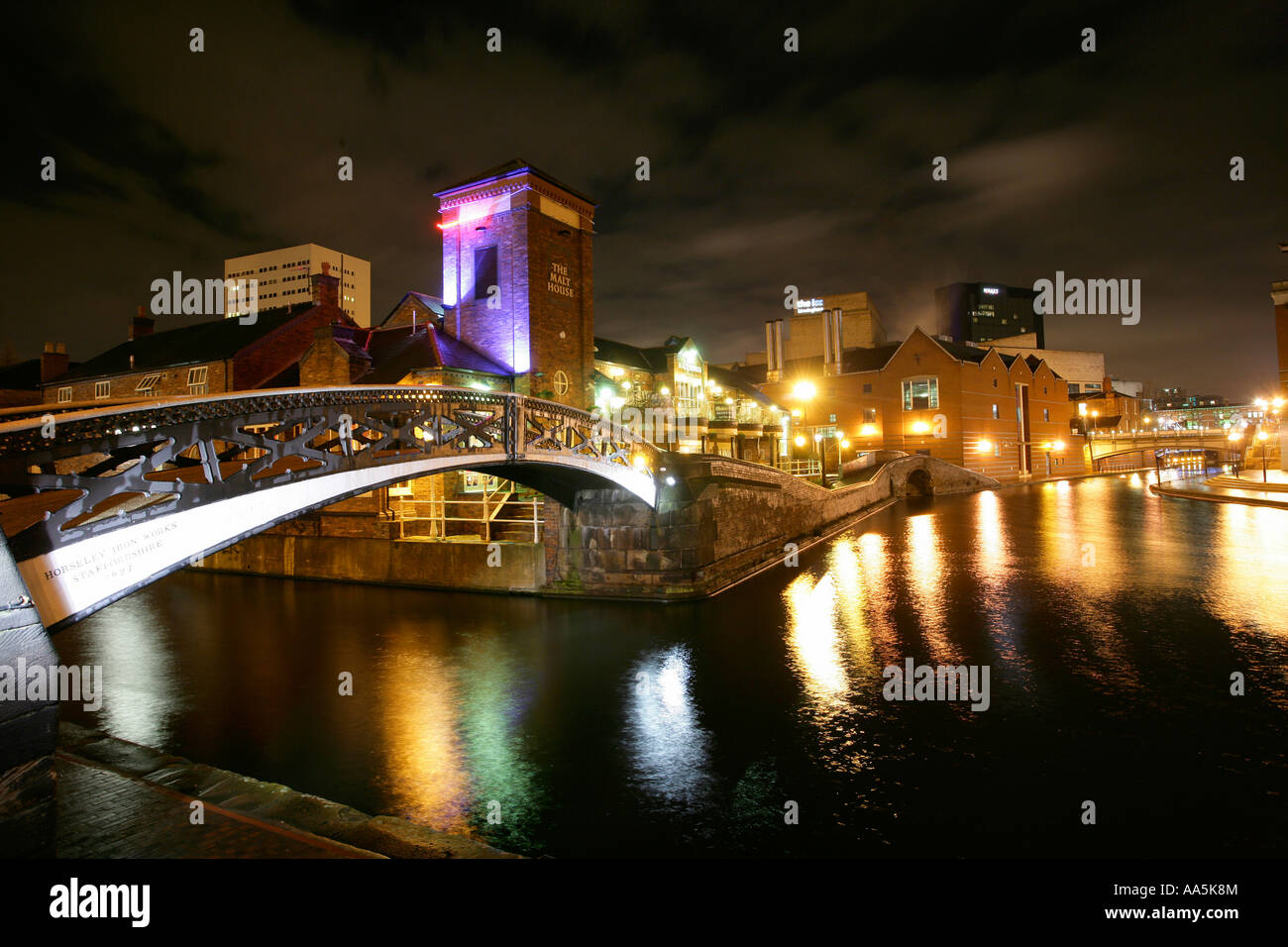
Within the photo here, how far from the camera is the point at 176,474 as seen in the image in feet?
32.0

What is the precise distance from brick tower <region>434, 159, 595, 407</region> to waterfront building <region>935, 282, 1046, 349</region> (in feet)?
486

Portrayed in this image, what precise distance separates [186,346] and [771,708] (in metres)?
35.4

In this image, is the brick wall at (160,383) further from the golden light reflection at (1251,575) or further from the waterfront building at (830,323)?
the waterfront building at (830,323)

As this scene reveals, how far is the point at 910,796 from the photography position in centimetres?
707

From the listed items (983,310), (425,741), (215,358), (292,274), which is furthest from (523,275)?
(983,310)

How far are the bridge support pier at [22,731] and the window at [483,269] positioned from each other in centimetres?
2549

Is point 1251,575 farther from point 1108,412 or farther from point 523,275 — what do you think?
point 1108,412

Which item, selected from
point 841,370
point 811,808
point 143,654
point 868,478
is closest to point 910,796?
point 811,808

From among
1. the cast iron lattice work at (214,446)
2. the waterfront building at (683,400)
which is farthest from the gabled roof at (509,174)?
the cast iron lattice work at (214,446)

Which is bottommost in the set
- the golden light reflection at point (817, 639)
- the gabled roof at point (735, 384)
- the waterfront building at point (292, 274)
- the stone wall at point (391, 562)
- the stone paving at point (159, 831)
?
the golden light reflection at point (817, 639)

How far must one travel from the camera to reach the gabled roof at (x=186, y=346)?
Answer: 3078cm

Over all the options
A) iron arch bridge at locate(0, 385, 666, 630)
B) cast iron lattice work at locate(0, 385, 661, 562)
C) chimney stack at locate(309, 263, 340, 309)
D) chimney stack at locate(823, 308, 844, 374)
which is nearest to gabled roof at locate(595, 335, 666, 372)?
chimney stack at locate(309, 263, 340, 309)
